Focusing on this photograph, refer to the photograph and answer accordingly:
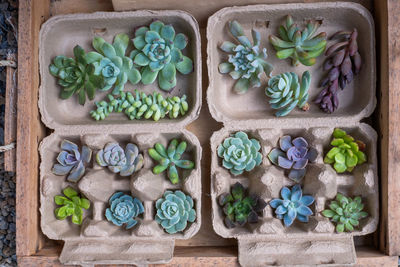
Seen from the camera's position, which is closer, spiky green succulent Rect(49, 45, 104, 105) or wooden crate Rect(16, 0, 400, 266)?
wooden crate Rect(16, 0, 400, 266)

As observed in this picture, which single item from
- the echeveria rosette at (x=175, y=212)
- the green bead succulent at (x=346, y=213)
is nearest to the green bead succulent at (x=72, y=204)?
the echeveria rosette at (x=175, y=212)

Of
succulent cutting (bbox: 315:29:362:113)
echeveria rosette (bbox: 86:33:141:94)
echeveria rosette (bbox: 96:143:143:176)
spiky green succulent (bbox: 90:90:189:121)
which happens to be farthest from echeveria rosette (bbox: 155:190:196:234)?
succulent cutting (bbox: 315:29:362:113)

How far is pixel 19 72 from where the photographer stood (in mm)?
1006

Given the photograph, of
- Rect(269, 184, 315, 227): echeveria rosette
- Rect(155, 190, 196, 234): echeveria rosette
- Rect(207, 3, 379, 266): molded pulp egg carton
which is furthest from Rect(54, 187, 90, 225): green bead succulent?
Rect(269, 184, 315, 227): echeveria rosette

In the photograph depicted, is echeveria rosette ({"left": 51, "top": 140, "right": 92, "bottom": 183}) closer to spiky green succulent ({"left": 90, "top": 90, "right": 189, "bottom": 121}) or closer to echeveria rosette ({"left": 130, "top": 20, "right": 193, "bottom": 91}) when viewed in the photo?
spiky green succulent ({"left": 90, "top": 90, "right": 189, "bottom": 121})

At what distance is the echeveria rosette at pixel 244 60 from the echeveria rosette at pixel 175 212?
0.33 meters

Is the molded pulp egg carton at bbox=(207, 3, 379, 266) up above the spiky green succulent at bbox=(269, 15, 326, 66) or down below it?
below

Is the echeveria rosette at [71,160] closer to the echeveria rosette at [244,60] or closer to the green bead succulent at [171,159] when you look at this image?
the green bead succulent at [171,159]

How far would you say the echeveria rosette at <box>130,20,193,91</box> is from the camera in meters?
1.02

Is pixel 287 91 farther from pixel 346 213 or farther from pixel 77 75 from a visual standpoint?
pixel 77 75

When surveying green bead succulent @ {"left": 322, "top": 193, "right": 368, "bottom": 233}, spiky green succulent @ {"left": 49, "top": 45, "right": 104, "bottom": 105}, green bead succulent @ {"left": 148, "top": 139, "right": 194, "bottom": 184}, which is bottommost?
green bead succulent @ {"left": 322, "top": 193, "right": 368, "bottom": 233}

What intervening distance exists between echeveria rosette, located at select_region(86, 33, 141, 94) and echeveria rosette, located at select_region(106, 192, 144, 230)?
29cm

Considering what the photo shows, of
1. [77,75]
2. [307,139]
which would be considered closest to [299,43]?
[307,139]

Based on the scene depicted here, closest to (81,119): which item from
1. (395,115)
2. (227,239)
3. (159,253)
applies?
(159,253)
